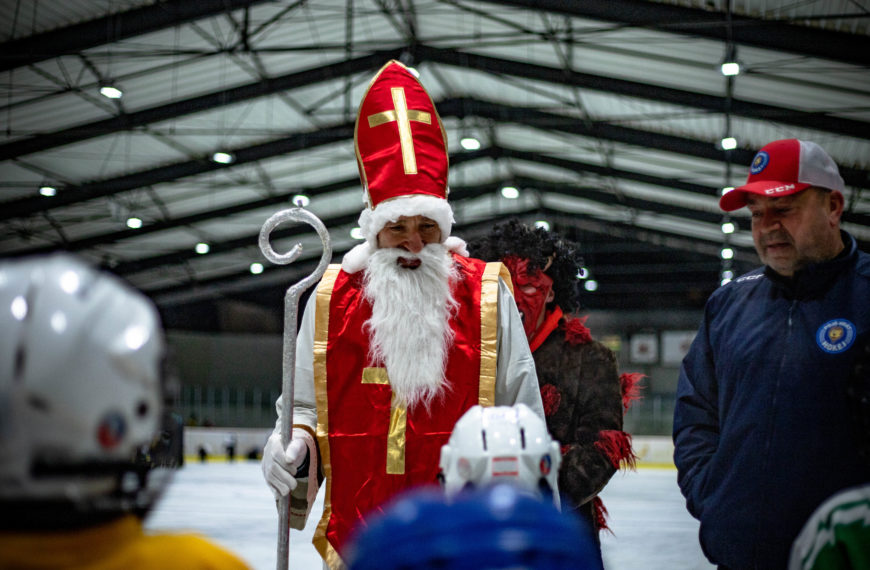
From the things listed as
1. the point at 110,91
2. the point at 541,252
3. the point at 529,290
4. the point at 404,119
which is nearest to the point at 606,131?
the point at 110,91

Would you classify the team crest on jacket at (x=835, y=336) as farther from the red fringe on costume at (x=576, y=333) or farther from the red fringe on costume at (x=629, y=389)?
the red fringe on costume at (x=629, y=389)

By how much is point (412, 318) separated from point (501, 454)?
3.98 ft

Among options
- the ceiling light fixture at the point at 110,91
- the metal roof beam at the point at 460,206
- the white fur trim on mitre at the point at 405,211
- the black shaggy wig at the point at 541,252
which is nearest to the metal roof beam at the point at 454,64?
the ceiling light fixture at the point at 110,91

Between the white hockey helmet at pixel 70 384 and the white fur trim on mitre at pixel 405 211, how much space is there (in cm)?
156

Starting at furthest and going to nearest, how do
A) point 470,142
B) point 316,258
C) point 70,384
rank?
point 316,258, point 470,142, point 70,384

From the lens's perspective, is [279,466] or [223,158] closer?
[279,466]

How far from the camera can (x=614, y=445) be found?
8.37 ft

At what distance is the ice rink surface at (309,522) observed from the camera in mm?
6672

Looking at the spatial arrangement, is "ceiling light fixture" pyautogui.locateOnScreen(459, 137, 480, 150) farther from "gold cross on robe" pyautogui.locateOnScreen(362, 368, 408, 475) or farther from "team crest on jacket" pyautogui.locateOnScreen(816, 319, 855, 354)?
"team crest on jacket" pyautogui.locateOnScreen(816, 319, 855, 354)

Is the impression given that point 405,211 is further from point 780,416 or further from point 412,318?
point 780,416

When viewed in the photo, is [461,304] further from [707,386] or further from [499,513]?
[499,513]

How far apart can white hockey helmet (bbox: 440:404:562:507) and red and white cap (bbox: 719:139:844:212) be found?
3.20ft

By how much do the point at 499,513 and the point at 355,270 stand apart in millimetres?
1853

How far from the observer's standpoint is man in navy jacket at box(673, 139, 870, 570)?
1914mm
